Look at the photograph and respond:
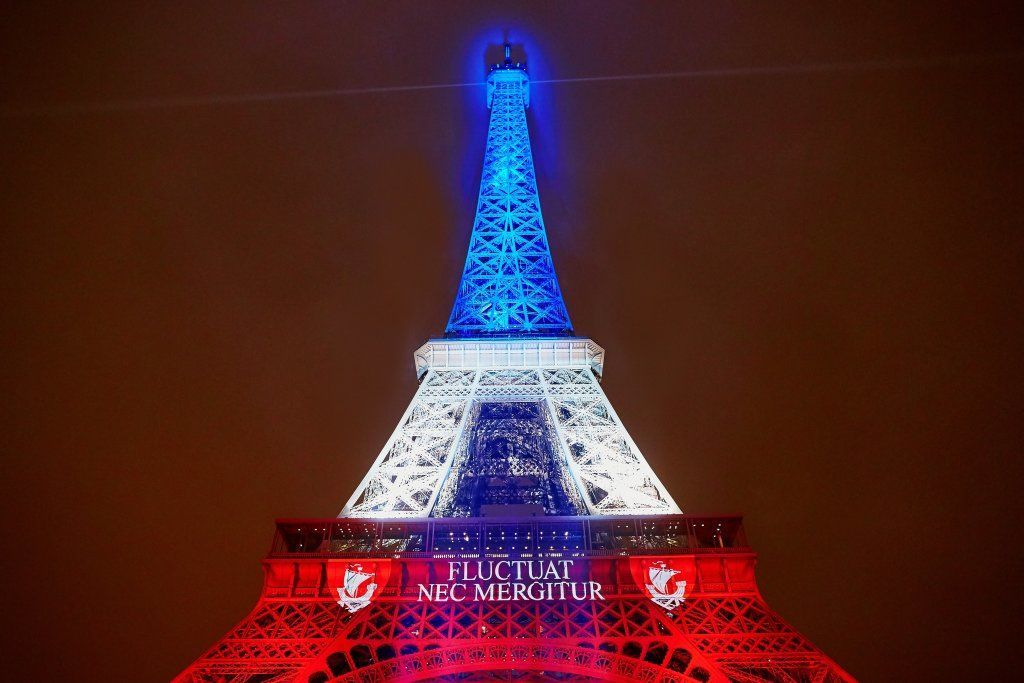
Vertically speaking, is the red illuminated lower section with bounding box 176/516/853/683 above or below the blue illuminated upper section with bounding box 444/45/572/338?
below

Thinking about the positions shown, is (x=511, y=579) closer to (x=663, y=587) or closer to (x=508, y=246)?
(x=663, y=587)

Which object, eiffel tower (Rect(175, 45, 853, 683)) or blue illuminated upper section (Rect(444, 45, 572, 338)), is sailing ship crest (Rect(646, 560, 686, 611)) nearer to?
eiffel tower (Rect(175, 45, 853, 683))

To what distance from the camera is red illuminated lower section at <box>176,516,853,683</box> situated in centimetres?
1039

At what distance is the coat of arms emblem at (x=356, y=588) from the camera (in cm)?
1155

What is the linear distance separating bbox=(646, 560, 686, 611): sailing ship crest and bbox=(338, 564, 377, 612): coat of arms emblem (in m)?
4.54

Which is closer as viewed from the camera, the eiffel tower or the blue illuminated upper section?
the eiffel tower

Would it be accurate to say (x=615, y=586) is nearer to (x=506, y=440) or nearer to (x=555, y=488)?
(x=555, y=488)

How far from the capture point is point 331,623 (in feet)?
36.6

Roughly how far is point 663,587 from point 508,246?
48.4 ft

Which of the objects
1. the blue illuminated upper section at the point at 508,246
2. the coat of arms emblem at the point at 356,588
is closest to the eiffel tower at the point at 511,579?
the coat of arms emblem at the point at 356,588

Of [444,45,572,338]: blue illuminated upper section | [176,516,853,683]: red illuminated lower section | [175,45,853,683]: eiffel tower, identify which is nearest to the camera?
[176,516,853,683]: red illuminated lower section

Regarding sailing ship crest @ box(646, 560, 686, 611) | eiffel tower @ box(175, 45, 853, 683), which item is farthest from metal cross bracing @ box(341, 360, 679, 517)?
sailing ship crest @ box(646, 560, 686, 611)

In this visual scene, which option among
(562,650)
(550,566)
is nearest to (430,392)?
(550,566)

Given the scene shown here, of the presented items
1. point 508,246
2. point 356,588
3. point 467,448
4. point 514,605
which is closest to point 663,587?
point 514,605
